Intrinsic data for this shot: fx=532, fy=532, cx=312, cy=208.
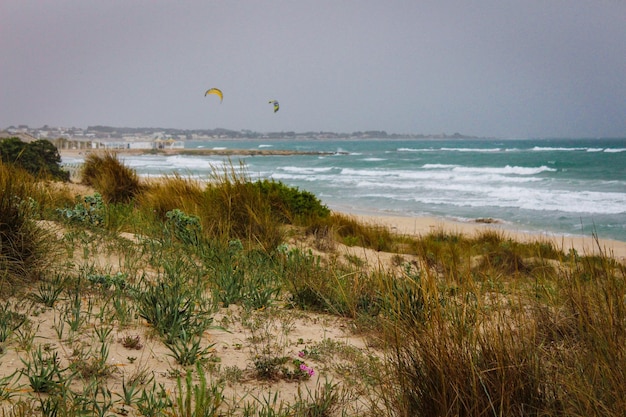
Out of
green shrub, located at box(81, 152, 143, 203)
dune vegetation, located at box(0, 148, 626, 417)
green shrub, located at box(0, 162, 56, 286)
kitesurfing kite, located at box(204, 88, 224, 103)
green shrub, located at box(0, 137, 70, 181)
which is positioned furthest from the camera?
green shrub, located at box(0, 137, 70, 181)

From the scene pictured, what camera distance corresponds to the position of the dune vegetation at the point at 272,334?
2350 mm

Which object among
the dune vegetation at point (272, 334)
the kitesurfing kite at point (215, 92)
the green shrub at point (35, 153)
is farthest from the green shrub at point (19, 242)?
the green shrub at point (35, 153)

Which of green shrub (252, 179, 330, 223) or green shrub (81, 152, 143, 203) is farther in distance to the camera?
green shrub (81, 152, 143, 203)

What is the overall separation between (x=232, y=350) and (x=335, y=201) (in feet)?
68.0

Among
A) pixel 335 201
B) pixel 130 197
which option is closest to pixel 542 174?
pixel 335 201

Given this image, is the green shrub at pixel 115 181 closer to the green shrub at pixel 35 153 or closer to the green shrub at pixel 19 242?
the green shrub at pixel 35 153

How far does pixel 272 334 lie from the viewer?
3717 mm

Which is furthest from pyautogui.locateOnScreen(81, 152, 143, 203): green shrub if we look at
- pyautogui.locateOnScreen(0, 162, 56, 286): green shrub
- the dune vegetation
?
pyautogui.locateOnScreen(0, 162, 56, 286): green shrub

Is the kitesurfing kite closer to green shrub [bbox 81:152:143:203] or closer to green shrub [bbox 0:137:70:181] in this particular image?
green shrub [bbox 81:152:143:203]

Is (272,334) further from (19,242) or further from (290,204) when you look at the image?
(290,204)

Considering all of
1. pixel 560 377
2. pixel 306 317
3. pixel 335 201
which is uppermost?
pixel 560 377

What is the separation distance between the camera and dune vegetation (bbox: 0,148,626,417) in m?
2.35

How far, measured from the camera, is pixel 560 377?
2.43m

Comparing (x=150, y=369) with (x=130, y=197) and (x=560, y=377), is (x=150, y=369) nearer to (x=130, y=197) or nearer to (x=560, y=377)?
(x=560, y=377)
